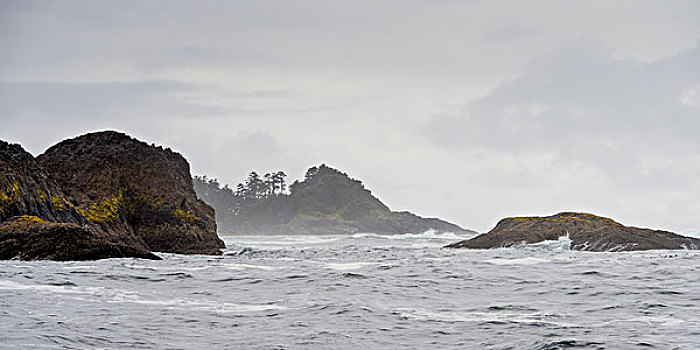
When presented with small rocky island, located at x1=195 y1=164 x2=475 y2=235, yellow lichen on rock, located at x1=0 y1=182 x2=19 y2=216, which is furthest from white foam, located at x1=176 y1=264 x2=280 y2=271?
small rocky island, located at x1=195 y1=164 x2=475 y2=235

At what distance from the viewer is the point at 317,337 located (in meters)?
7.76

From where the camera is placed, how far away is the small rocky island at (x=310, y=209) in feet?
323

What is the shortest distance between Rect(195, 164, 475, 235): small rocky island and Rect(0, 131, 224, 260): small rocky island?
69.1 m

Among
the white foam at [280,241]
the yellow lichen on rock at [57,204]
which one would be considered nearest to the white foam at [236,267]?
the yellow lichen on rock at [57,204]

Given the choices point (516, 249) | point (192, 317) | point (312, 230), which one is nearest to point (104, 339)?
point (192, 317)

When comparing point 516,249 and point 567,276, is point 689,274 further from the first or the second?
point 516,249

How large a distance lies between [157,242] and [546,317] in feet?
55.3

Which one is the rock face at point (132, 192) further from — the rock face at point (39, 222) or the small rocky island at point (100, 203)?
the rock face at point (39, 222)

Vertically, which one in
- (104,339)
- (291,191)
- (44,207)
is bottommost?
(104,339)

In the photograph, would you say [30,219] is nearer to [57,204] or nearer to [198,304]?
[57,204]

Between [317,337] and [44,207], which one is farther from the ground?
[44,207]

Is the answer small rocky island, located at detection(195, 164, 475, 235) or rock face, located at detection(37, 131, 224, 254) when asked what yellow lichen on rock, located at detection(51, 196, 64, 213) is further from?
small rocky island, located at detection(195, 164, 475, 235)

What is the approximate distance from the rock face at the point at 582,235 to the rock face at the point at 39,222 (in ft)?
46.1

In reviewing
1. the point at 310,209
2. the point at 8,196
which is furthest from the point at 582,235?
the point at 310,209
